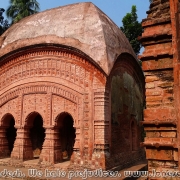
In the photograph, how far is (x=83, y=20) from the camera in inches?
281

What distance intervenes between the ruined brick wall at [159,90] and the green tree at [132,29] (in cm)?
1233

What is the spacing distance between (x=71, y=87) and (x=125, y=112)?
230 cm

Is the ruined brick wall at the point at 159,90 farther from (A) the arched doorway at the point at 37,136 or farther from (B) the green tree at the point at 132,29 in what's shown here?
(B) the green tree at the point at 132,29

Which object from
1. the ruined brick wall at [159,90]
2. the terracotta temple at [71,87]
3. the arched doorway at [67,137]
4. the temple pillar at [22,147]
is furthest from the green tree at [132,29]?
the ruined brick wall at [159,90]

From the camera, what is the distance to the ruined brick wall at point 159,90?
9.13ft

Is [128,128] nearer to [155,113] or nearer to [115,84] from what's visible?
[115,84]

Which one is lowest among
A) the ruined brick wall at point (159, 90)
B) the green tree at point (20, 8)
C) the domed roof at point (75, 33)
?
the ruined brick wall at point (159, 90)

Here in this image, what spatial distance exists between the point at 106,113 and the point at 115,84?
130 centimetres

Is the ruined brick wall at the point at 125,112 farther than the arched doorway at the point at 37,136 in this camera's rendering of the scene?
No

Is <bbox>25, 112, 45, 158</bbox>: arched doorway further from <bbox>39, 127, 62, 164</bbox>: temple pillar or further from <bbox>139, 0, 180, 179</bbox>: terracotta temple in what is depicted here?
<bbox>139, 0, 180, 179</bbox>: terracotta temple

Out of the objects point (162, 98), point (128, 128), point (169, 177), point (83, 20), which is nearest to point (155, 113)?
point (162, 98)

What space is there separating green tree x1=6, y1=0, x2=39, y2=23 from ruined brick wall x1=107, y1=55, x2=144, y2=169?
1085 centimetres

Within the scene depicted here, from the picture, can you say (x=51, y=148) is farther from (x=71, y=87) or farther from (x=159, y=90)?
(x=159, y=90)

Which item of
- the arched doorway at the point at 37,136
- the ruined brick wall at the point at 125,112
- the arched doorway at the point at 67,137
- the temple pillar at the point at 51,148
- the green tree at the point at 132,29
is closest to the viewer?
the temple pillar at the point at 51,148
